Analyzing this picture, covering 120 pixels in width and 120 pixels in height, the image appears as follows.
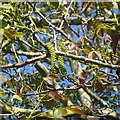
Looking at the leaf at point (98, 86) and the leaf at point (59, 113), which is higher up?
the leaf at point (59, 113)

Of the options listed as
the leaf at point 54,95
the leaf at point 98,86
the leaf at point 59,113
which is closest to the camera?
the leaf at point 59,113

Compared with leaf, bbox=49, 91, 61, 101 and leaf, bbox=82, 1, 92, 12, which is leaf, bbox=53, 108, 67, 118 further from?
leaf, bbox=82, 1, 92, 12

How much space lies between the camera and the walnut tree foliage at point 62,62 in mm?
1256

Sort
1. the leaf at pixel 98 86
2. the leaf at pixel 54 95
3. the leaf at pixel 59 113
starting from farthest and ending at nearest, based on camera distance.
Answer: the leaf at pixel 98 86 → the leaf at pixel 54 95 → the leaf at pixel 59 113

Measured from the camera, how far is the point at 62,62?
1269 millimetres

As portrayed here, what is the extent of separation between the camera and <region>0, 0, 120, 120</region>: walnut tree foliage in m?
1.26

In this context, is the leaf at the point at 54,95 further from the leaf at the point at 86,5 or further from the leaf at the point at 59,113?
the leaf at the point at 86,5

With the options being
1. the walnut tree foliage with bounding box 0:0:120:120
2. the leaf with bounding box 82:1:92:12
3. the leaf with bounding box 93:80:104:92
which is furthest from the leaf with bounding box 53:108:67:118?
the leaf with bounding box 82:1:92:12

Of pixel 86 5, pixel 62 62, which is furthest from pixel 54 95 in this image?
pixel 86 5

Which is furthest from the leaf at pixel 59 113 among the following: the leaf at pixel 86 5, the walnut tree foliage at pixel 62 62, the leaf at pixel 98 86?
the leaf at pixel 86 5

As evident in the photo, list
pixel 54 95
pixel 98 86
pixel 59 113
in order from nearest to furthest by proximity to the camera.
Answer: pixel 59 113 < pixel 54 95 < pixel 98 86

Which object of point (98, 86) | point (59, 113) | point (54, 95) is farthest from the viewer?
point (98, 86)

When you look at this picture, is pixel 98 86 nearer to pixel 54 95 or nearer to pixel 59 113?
pixel 54 95

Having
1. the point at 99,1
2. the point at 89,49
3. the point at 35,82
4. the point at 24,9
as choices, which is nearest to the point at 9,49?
the point at 24,9
